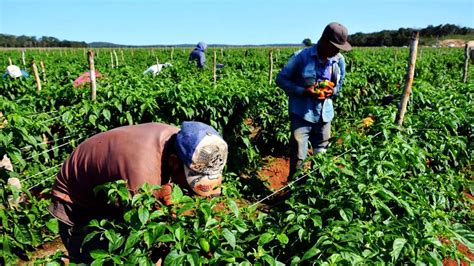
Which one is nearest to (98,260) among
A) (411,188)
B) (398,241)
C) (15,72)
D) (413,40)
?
(398,241)

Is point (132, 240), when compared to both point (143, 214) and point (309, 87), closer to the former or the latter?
point (143, 214)

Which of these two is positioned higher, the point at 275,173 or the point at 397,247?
the point at 397,247

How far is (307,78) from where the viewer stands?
470 cm

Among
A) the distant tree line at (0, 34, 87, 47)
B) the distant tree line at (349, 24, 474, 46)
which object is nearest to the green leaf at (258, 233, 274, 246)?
the distant tree line at (349, 24, 474, 46)

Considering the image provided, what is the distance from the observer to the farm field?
185cm

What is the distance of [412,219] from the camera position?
7.32ft

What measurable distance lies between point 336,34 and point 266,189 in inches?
97.9

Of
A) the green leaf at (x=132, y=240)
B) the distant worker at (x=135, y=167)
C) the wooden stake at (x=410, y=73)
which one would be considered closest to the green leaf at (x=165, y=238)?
the green leaf at (x=132, y=240)

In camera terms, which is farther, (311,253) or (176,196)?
(176,196)

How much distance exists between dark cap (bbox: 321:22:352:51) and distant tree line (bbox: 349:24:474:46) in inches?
2582

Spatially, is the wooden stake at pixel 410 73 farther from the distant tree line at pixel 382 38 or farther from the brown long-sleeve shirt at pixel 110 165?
the distant tree line at pixel 382 38

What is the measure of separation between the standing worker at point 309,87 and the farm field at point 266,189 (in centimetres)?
58

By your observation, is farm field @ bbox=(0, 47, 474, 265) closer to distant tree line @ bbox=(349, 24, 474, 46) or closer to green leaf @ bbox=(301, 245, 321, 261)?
green leaf @ bbox=(301, 245, 321, 261)

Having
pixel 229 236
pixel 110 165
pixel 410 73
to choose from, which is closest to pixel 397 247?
pixel 229 236
